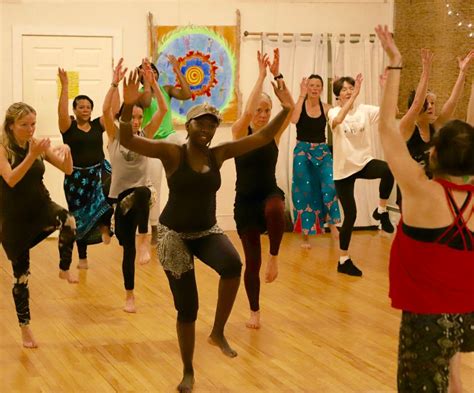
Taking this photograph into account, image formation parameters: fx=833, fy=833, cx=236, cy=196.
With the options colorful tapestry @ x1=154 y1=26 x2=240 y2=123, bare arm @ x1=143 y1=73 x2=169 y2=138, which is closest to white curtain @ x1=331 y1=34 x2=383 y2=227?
colorful tapestry @ x1=154 y1=26 x2=240 y2=123

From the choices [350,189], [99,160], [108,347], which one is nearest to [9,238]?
[108,347]

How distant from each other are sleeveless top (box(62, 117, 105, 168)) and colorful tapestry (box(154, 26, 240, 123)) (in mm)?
1978

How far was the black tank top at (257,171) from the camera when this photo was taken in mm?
4832

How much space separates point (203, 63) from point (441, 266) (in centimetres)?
611

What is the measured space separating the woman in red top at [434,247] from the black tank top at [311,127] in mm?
4488

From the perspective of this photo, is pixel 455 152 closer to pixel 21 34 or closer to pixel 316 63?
pixel 316 63

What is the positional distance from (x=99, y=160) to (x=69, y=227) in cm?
197

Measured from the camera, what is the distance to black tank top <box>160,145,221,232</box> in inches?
151

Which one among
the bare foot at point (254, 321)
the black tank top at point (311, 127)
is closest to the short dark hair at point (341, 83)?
the black tank top at point (311, 127)

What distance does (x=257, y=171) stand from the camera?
4828 millimetres

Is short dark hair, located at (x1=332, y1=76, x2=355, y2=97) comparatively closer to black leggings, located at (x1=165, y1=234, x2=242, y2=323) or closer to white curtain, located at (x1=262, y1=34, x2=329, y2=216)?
white curtain, located at (x1=262, y1=34, x2=329, y2=216)

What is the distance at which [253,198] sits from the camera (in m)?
4.86

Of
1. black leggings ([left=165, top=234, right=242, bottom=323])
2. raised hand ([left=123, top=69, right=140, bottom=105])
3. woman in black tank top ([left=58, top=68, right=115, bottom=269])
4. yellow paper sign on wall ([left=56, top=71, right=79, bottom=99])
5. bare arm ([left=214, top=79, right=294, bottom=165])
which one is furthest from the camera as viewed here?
yellow paper sign on wall ([left=56, top=71, right=79, bottom=99])

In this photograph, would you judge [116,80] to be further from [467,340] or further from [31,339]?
[467,340]
